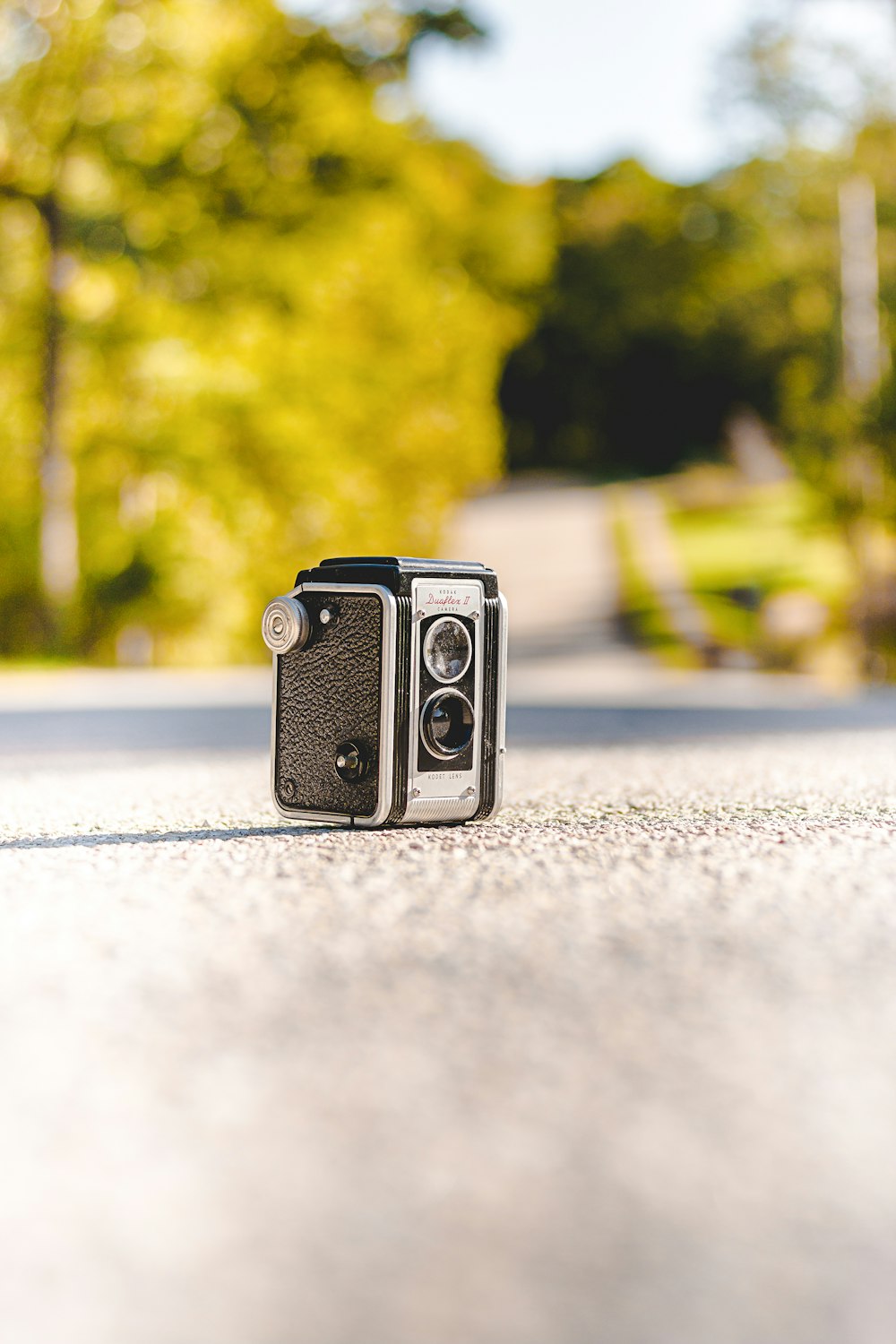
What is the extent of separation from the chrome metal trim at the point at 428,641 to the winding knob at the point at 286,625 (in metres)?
0.27

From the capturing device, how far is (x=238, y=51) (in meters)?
14.3

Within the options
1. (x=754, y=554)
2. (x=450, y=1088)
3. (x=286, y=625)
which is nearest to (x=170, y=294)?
(x=286, y=625)

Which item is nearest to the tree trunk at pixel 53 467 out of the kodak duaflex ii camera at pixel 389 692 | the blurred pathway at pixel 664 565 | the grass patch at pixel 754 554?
the blurred pathway at pixel 664 565

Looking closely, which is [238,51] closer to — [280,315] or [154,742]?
[280,315]

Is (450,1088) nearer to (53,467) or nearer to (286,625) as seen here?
(286,625)

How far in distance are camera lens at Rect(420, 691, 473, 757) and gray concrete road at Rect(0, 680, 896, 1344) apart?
193mm

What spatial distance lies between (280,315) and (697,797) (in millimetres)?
11695

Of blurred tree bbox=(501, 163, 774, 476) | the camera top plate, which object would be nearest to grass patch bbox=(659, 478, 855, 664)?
blurred tree bbox=(501, 163, 774, 476)

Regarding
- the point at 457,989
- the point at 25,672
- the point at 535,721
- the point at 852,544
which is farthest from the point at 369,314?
the point at 457,989

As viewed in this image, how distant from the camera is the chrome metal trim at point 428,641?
3.53 meters

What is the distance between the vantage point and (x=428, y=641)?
354cm

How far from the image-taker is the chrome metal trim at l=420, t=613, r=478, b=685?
3531mm

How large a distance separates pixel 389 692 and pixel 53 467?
11.6m

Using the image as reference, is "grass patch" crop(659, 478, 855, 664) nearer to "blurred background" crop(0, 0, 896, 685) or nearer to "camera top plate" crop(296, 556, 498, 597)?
"blurred background" crop(0, 0, 896, 685)
